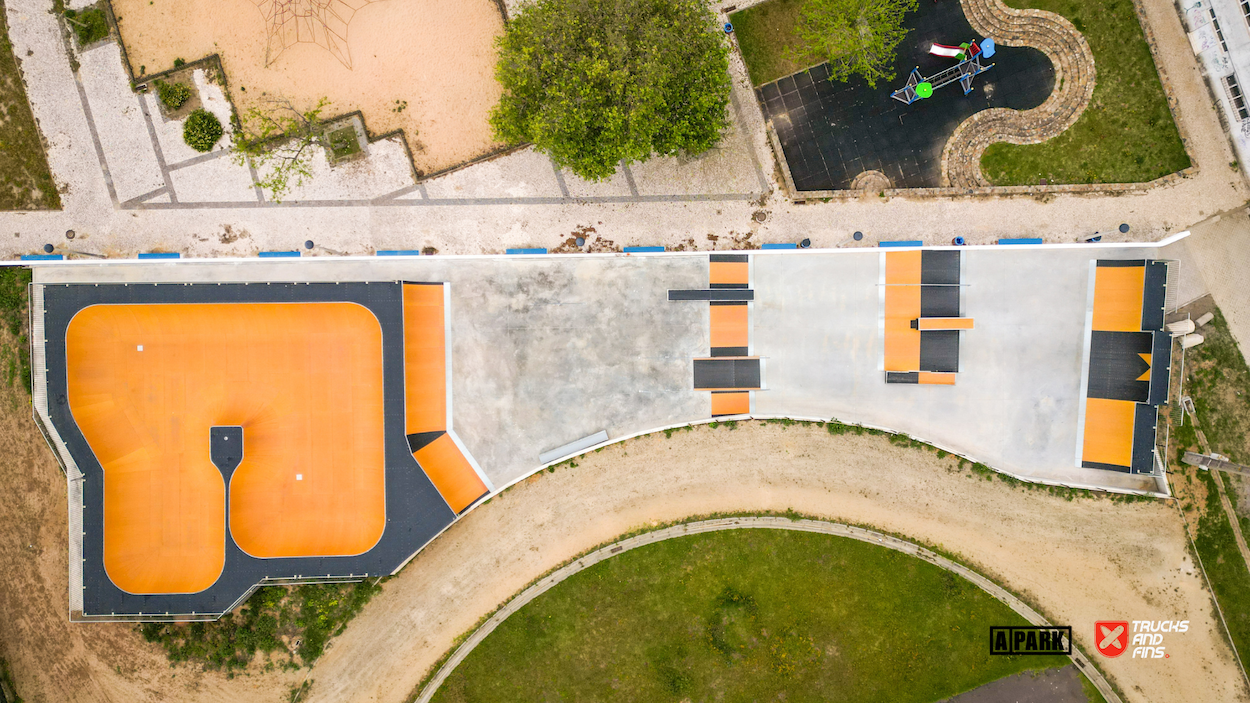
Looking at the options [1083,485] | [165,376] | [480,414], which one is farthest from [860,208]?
[165,376]

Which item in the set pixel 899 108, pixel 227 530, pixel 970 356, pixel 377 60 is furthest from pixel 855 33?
pixel 227 530

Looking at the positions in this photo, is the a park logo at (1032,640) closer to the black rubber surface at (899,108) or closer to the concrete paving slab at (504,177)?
the black rubber surface at (899,108)

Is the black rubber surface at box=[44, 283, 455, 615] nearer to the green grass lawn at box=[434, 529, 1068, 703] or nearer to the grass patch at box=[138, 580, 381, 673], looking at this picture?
the grass patch at box=[138, 580, 381, 673]

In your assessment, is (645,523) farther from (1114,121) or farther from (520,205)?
(1114,121)

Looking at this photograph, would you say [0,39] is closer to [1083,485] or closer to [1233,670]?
[1083,485]

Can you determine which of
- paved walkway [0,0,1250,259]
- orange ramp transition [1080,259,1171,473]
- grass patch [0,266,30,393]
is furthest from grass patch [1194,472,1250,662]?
grass patch [0,266,30,393]

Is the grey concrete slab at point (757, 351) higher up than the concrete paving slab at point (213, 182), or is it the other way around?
the concrete paving slab at point (213, 182)

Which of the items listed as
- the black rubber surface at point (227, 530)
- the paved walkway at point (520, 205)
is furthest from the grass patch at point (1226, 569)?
the black rubber surface at point (227, 530)
